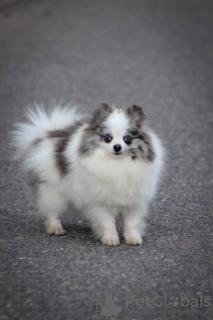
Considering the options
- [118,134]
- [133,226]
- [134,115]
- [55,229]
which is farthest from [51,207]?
[134,115]

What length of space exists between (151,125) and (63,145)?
14.2ft

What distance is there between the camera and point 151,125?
9.23 meters

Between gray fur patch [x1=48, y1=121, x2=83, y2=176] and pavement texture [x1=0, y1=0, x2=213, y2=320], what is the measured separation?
0.66m

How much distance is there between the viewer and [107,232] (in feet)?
16.3

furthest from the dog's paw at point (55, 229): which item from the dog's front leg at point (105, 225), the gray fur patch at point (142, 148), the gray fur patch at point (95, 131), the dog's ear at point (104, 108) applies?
the dog's ear at point (104, 108)

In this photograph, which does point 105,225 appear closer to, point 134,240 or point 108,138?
point 134,240

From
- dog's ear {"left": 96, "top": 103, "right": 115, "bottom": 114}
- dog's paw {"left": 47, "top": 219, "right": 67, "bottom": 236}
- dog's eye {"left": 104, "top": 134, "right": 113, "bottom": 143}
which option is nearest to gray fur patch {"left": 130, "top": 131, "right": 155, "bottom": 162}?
dog's eye {"left": 104, "top": 134, "right": 113, "bottom": 143}

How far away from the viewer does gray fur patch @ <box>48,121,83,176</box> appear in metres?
5.04

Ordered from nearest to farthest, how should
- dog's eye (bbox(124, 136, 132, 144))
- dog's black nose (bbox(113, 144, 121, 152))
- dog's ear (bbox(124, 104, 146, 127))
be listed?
dog's black nose (bbox(113, 144, 121, 152)), dog's eye (bbox(124, 136, 132, 144)), dog's ear (bbox(124, 104, 146, 127))

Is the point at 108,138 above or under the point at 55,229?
above

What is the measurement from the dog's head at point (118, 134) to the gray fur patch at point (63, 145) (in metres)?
0.30

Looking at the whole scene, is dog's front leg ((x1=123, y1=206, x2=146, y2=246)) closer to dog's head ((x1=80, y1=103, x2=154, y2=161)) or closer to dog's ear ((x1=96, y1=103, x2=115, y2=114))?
dog's head ((x1=80, y1=103, x2=154, y2=161))

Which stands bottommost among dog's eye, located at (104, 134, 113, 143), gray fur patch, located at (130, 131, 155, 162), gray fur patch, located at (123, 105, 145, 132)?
gray fur patch, located at (130, 131, 155, 162)

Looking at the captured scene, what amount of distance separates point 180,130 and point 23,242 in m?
4.96
